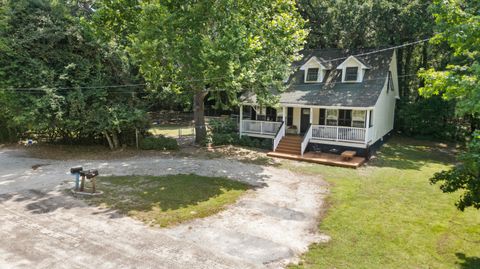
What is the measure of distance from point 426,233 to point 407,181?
566 cm

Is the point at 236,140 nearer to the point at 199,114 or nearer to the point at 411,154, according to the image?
the point at 199,114

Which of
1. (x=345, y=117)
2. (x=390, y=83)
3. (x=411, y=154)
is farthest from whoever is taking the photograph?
(x=390, y=83)

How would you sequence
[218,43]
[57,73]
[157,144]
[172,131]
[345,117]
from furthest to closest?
[172,131] → [345,117] → [157,144] → [57,73] → [218,43]

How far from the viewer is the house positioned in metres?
18.1

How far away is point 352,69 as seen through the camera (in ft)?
67.1

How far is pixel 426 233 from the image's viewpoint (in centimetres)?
876

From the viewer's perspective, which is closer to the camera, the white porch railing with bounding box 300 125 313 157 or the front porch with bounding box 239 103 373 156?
the front porch with bounding box 239 103 373 156

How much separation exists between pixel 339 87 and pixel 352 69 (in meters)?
1.63

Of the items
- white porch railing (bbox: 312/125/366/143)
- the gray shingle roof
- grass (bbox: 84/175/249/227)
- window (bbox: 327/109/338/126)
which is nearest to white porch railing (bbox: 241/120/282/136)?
the gray shingle roof

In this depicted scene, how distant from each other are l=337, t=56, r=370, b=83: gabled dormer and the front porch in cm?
223

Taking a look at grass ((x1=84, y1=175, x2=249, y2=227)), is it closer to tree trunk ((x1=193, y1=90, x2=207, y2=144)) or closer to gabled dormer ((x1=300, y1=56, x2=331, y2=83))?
tree trunk ((x1=193, y1=90, x2=207, y2=144))

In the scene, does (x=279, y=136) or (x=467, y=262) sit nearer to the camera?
(x=467, y=262)

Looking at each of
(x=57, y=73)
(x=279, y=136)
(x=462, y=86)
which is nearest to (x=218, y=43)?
(x=279, y=136)

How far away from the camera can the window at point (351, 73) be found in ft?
66.6
